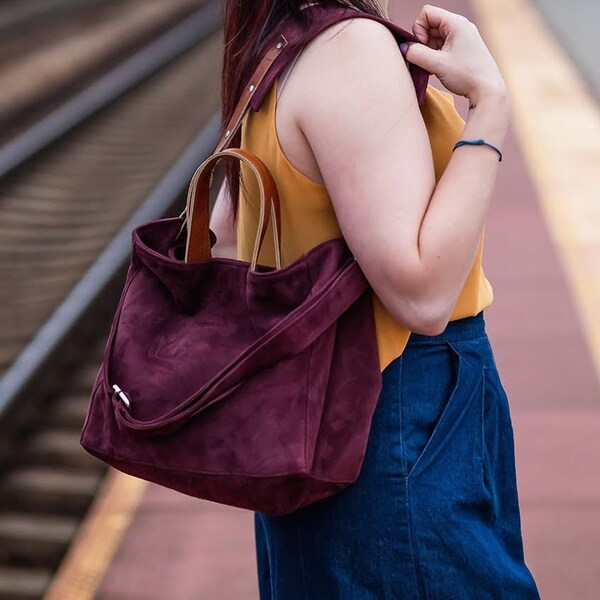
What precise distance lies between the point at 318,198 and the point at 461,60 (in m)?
0.23

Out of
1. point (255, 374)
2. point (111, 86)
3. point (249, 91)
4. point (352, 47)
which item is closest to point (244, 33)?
point (249, 91)

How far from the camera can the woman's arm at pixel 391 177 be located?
1.15m

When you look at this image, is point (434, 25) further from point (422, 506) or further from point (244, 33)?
point (422, 506)

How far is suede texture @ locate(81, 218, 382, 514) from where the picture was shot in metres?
1.17

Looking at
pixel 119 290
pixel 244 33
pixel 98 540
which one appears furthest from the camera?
pixel 119 290

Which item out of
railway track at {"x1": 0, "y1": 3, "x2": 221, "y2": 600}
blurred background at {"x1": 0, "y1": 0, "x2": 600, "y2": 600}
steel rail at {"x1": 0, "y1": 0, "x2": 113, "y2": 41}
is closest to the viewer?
blurred background at {"x1": 0, "y1": 0, "x2": 600, "y2": 600}

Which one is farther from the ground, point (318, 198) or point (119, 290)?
point (318, 198)

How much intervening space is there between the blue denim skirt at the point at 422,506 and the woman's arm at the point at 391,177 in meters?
0.11

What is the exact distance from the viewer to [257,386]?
119 centimetres

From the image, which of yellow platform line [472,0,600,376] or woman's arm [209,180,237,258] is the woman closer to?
woman's arm [209,180,237,258]

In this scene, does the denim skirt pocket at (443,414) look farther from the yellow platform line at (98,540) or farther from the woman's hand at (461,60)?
the yellow platform line at (98,540)

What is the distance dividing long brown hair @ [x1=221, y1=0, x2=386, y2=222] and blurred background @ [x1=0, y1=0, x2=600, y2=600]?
42cm

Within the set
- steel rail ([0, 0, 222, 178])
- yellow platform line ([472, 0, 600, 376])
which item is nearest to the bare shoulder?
yellow platform line ([472, 0, 600, 376])

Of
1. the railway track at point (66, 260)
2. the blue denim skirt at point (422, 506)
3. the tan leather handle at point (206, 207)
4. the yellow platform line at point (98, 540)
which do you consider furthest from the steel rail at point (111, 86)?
the blue denim skirt at point (422, 506)
